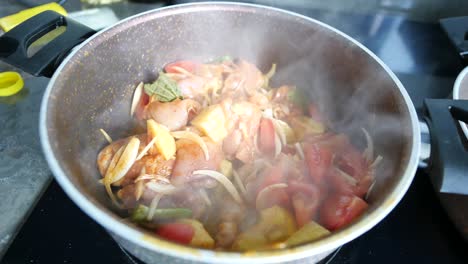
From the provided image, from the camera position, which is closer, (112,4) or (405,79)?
(405,79)

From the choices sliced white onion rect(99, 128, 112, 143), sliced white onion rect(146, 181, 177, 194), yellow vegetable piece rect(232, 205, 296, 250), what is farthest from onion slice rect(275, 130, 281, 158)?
sliced white onion rect(99, 128, 112, 143)

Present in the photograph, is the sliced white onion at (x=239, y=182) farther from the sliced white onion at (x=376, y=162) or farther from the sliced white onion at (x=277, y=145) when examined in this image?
the sliced white onion at (x=376, y=162)

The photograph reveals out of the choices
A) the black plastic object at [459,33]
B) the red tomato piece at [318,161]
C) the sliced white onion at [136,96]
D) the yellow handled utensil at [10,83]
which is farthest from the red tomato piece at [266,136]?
the yellow handled utensil at [10,83]

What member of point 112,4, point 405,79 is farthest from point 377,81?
point 112,4

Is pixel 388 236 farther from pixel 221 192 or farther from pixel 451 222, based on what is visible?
pixel 221 192

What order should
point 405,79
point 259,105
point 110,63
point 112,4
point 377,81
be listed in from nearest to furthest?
point 377,81 < point 110,63 < point 259,105 < point 405,79 < point 112,4
